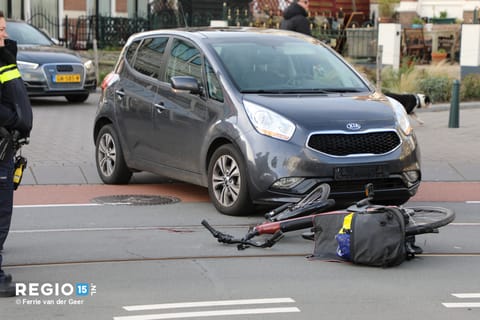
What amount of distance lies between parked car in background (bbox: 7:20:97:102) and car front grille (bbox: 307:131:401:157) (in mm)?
11316

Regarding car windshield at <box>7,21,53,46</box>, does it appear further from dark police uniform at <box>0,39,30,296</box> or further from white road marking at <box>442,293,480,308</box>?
white road marking at <box>442,293,480,308</box>

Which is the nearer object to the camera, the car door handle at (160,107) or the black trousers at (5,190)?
the black trousers at (5,190)

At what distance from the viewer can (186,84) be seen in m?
10.8

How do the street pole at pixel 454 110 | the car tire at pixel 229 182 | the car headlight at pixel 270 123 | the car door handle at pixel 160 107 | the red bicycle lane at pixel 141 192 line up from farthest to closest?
the street pole at pixel 454 110 < the red bicycle lane at pixel 141 192 < the car door handle at pixel 160 107 < the car tire at pixel 229 182 < the car headlight at pixel 270 123

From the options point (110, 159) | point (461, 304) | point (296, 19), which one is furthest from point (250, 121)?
point (296, 19)

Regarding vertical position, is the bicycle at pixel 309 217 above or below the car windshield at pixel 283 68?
below

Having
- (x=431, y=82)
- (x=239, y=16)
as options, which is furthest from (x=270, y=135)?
(x=239, y=16)

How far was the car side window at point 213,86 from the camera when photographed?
10.7 meters

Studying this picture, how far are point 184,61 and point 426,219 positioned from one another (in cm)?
386

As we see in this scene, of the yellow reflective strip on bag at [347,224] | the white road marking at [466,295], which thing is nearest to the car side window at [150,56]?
the yellow reflective strip on bag at [347,224]

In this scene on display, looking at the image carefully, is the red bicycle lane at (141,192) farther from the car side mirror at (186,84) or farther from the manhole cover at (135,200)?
the car side mirror at (186,84)

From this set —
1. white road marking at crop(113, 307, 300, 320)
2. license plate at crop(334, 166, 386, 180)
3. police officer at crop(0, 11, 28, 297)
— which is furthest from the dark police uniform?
license plate at crop(334, 166, 386, 180)

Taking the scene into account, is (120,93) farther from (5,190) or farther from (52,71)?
(52,71)

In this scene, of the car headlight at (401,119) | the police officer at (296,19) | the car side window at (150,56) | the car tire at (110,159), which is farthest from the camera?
the police officer at (296,19)
